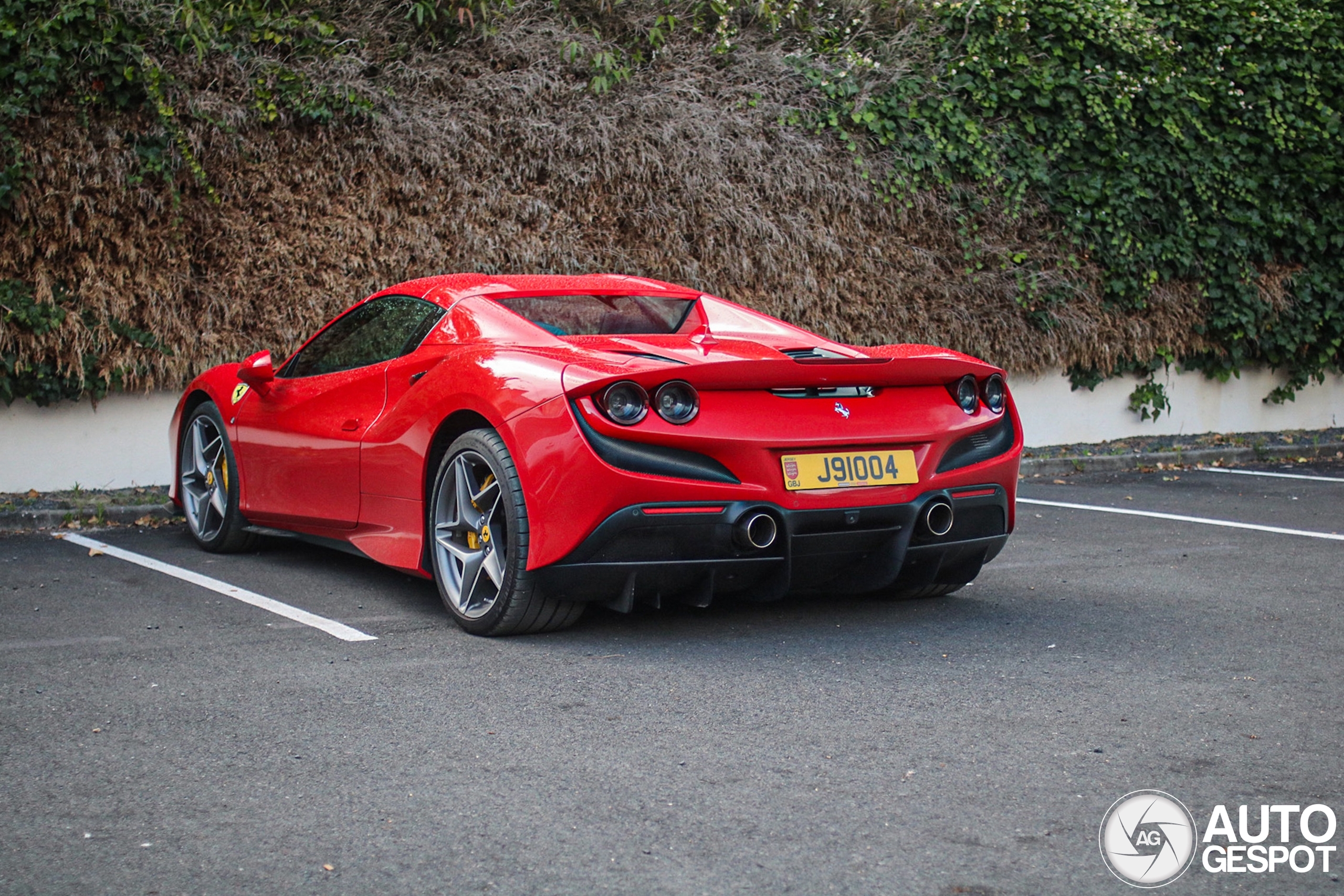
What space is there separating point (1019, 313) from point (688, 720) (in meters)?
8.51

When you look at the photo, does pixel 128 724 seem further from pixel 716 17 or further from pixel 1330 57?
pixel 1330 57

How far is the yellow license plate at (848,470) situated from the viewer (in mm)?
4281

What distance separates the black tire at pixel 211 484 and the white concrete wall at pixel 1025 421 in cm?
A: 151

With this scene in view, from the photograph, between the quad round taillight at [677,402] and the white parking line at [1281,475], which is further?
the white parking line at [1281,475]

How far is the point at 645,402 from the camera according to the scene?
164 inches

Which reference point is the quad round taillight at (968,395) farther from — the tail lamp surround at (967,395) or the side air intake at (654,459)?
the side air intake at (654,459)

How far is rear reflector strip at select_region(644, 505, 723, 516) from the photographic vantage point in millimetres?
4133

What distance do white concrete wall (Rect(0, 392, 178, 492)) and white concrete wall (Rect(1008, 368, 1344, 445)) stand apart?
6.81 meters

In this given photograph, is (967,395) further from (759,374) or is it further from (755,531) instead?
(755,531)

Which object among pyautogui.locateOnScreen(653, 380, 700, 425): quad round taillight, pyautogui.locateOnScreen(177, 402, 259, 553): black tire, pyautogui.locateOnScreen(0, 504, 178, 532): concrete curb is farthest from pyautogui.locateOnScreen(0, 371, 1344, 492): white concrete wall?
pyautogui.locateOnScreen(653, 380, 700, 425): quad round taillight

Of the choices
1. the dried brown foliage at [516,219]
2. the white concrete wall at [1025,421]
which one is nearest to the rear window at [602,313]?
the white concrete wall at [1025,421]

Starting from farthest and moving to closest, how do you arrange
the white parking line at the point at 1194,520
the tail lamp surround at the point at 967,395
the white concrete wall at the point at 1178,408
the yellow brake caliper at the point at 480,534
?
the white concrete wall at the point at 1178,408, the white parking line at the point at 1194,520, the tail lamp surround at the point at 967,395, the yellow brake caliper at the point at 480,534

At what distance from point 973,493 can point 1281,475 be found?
21.1ft

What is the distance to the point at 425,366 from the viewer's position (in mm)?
4930
